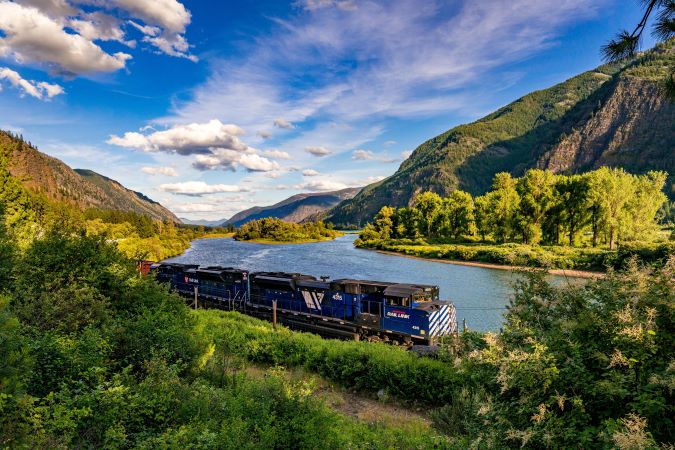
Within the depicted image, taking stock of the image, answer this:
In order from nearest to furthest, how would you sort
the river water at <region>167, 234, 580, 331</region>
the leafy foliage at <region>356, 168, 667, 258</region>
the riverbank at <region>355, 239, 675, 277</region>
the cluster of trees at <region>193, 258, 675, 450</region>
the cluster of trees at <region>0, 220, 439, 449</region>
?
the cluster of trees at <region>193, 258, 675, 450</region>, the cluster of trees at <region>0, 220, 439, 449</region>, the river water at <region>167, 234, 580, 331</region>, the riverbank at <region>355, 239, 675, 277</region>, the leafy foliage at <region>356, 168, 667, 258</region>

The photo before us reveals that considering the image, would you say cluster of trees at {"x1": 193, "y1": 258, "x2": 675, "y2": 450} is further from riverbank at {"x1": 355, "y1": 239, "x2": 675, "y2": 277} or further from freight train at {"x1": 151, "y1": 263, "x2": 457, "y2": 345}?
riverbank at {"x1": 355, "y1": 239, "x2": 675, "y2": 277}

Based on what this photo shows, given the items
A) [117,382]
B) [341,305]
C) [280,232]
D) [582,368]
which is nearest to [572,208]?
[341,305]

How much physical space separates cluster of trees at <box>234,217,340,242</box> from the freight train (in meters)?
112

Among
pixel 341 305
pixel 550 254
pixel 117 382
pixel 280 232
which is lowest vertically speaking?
pixel 341 305

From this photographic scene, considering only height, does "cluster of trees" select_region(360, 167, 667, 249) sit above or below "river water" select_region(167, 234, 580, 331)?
above

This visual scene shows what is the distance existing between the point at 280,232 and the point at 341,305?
12602 centimetres

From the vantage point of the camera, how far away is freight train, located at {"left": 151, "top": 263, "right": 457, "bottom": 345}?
22.8 meters

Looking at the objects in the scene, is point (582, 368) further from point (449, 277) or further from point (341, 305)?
point (449, 277)

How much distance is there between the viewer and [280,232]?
492 feet

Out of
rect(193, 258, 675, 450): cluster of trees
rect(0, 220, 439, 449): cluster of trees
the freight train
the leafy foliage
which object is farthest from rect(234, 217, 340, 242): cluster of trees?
rect(193, 258, 675, 450): cluster of trees

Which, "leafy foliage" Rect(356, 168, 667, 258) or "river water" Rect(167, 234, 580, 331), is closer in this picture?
"river water" Rect(167, 234, 580, 331)

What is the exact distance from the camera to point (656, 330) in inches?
245

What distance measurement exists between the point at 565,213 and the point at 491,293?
38180 millimetres

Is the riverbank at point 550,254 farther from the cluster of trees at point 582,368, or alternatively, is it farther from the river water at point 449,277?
the cluster of trees at point 582,368
